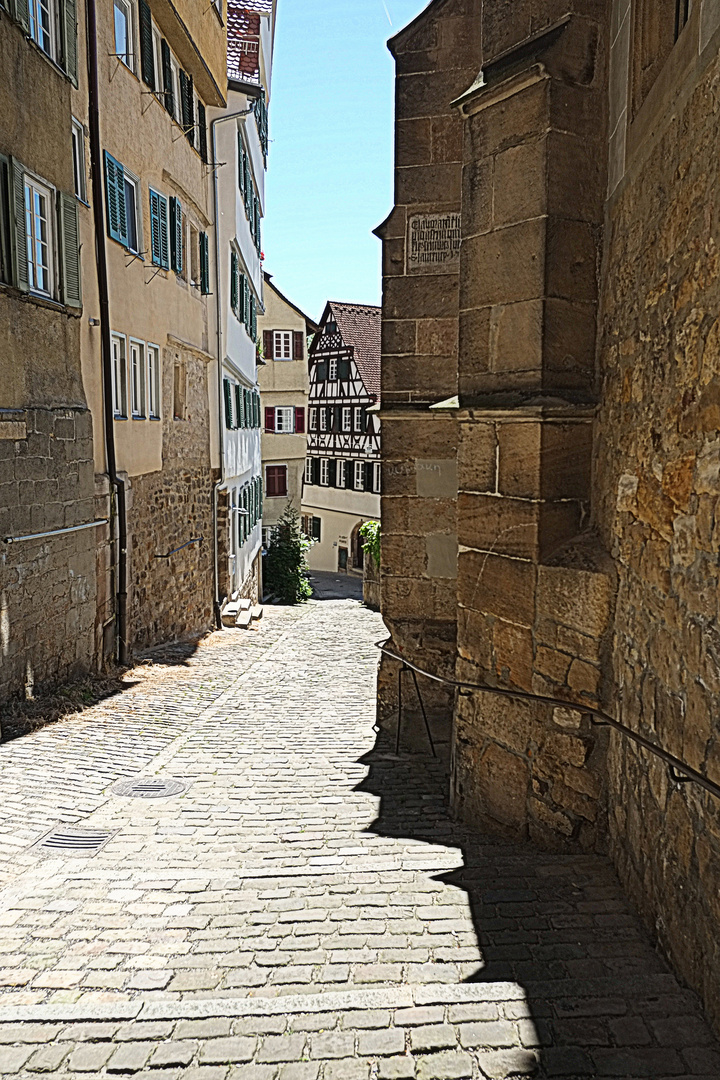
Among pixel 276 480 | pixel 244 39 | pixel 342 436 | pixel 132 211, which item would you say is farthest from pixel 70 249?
pixel 276 480

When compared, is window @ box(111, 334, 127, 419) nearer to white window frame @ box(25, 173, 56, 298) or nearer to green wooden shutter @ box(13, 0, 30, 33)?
Answer: white window frame @ box(25, 173, 56, 298)

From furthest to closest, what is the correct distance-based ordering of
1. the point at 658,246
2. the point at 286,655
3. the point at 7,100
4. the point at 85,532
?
the point at 286,655, the point at 85,532, the point at 7,100, the point at 658,246

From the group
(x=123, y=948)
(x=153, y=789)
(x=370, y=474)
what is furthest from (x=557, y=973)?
(x=370, y=474)

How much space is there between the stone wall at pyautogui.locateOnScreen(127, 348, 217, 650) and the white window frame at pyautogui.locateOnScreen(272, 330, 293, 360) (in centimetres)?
1774

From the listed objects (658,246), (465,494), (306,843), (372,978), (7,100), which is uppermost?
(7,100)

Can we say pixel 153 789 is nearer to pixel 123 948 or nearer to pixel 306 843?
pixel 306 843

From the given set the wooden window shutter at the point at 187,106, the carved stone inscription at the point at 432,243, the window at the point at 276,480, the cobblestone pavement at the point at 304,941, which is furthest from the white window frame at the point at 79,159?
the window at the point at 276,480

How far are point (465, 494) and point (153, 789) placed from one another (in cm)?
350

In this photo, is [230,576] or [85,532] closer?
[85,532]

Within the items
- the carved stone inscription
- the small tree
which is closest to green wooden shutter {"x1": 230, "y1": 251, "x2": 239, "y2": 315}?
the small tree

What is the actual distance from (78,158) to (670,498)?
9.34 metres

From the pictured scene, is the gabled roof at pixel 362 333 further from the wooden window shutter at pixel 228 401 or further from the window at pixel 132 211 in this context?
the window at pixel 132 211

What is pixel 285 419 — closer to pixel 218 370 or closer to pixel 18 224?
pixel 218 370

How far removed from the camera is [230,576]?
62.0ft
